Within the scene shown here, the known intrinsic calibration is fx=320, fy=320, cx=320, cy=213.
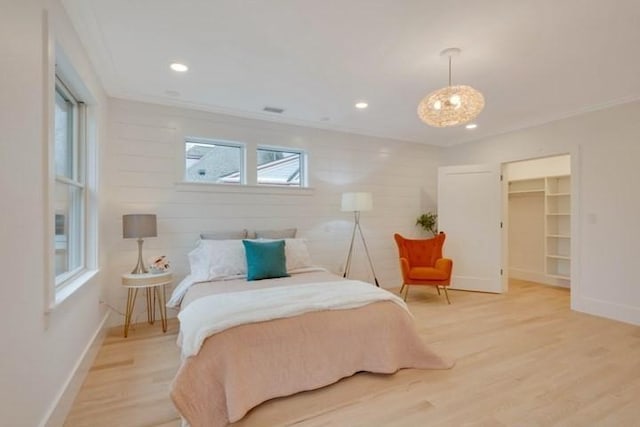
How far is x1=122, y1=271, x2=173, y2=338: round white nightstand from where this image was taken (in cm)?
319

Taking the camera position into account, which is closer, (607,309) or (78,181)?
(78,181)

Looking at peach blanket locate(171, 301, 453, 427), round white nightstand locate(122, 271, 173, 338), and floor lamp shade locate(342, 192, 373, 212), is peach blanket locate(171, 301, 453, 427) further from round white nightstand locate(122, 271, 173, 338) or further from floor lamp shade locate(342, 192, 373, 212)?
floor lamp shade locate(342, 192, 373, 212)

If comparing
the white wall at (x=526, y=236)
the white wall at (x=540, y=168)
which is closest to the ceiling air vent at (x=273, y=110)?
the white wall at (x=540, y=168)

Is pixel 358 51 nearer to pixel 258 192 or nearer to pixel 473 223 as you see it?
pixel 258 192

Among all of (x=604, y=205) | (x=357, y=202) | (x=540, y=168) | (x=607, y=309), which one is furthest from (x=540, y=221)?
(x=357, y=202)

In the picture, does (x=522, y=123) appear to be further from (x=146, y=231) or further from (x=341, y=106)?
(x=146, y=231)

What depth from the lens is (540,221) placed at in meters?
5.85

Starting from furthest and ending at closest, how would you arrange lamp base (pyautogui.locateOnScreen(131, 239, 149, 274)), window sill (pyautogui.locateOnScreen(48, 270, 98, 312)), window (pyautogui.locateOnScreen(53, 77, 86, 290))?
lamp base (pyautogui.locateOnScreen(131, 239, 149, 274))
window (pyautogui.locateOnScreen(53, 77, 86, 290))
window sill (pyautogui.locateOnScreen(48, 270, 98, 312))

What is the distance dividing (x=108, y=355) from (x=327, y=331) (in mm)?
2040

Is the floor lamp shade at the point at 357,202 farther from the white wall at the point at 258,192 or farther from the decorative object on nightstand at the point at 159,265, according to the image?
the decorative object on nightstand at the point at 159,265

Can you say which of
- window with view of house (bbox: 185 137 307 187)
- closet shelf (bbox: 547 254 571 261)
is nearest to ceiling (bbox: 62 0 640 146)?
window with view of house (bbox: 185 137 307 187)

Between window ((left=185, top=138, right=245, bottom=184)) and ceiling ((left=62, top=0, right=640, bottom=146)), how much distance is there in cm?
49

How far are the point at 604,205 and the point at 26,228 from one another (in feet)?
17.8

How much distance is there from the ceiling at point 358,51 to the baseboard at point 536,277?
2.99 m
